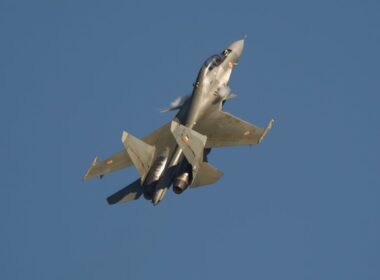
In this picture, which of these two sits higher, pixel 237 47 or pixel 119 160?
pixel 237 47

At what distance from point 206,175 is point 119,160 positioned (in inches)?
203

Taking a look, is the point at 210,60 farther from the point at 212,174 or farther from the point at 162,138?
the point at 212,174

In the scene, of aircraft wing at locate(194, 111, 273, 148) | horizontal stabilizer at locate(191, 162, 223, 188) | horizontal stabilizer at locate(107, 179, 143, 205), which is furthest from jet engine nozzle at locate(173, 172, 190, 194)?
aircraft wing at locate(194, 111, 273, 148)

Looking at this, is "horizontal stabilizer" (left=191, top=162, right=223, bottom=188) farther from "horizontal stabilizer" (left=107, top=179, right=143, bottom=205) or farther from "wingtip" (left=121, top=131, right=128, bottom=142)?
"wingtip" (left=121, top=131, right=128, bottom=142)

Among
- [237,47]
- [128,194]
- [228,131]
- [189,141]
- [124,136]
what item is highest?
[237,47]

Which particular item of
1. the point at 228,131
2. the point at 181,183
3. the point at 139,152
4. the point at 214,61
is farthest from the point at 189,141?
the point at 214,61

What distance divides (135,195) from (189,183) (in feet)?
7.33

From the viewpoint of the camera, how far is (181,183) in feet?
129

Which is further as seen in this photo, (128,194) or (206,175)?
(128,194)

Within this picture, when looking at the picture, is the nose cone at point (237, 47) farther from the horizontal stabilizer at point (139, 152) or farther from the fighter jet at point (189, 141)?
the horizontal stabilizer at point (139, 152)

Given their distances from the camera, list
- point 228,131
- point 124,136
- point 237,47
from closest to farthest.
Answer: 1. point 124,136
2. point 228,131
3. point 237,47

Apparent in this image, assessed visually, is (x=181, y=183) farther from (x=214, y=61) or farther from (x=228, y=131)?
(x=214, y=61)

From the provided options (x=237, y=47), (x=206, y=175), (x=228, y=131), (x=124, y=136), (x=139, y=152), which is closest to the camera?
(x=206, y=175)

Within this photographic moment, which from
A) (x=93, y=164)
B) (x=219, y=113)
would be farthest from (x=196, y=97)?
(x=93, y=164)
